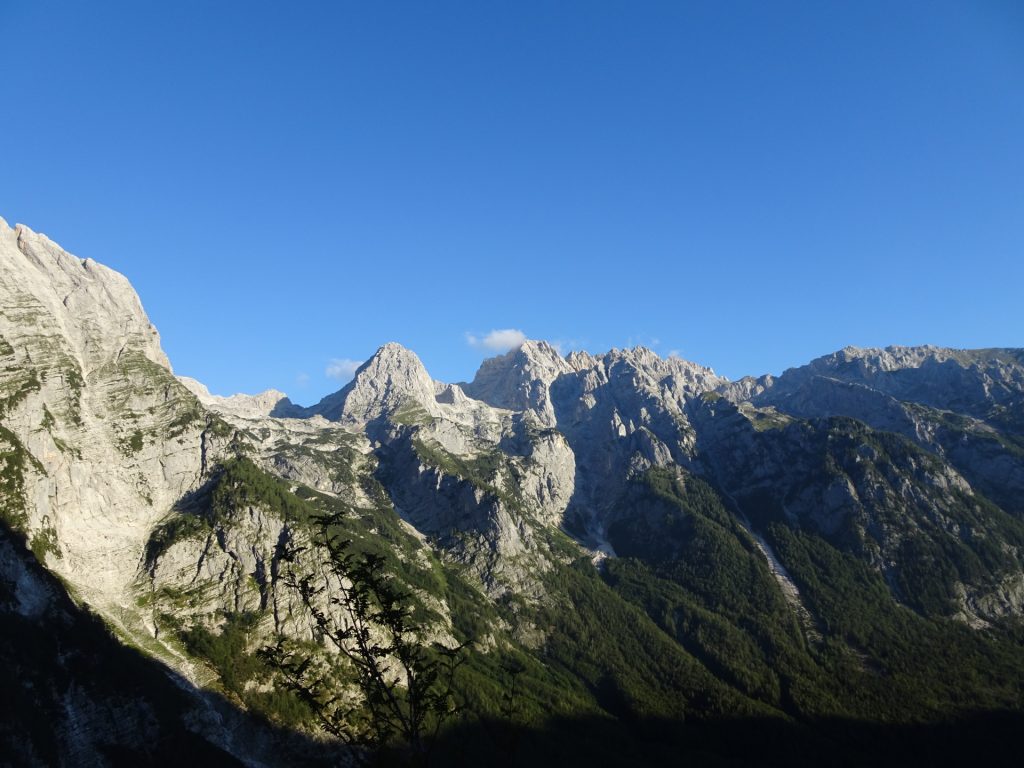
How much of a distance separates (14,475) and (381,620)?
712ft

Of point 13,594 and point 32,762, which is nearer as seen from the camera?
point 32,762

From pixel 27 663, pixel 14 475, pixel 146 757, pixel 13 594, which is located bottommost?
pixel 146 757

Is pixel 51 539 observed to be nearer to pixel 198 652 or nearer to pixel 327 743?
pixel 198 652

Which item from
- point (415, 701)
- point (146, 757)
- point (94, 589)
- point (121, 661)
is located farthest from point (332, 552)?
point (94, 589)

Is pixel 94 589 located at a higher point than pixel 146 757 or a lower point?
higher

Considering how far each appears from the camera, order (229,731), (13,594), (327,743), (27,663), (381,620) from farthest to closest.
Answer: (327,743) → (229,731) → (13,594) → (27,663) → (381,620)

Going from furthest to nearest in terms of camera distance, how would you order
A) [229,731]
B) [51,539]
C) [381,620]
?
[51,539] < [229,731] < [381,620]

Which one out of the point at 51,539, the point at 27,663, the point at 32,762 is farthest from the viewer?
the point at 51,539

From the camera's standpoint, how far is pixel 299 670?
25344mm

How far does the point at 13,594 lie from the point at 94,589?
48.6m

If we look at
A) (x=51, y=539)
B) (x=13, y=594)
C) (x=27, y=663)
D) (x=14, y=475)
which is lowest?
(x=27, y=663)

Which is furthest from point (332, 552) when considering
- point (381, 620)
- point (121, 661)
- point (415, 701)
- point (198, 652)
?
point (198, 652)

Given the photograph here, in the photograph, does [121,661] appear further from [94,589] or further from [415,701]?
[415,701]

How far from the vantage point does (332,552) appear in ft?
84.9
